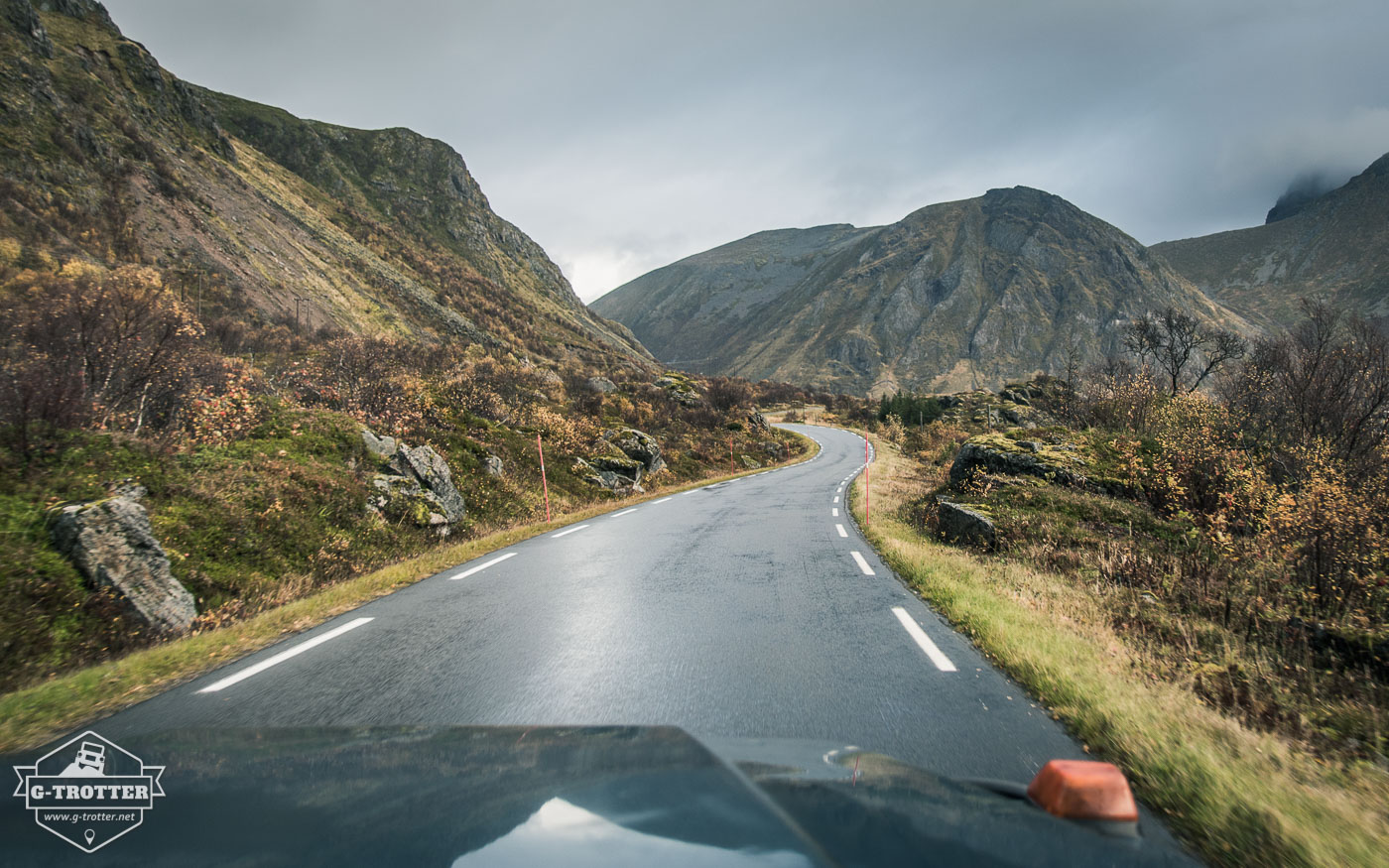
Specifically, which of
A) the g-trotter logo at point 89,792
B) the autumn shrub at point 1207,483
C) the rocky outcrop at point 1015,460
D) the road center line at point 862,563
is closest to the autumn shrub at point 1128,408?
the autumn shrub at point 1207,483

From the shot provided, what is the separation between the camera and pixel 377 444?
472 inches

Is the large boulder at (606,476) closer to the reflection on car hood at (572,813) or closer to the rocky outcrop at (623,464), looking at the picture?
the rocky outcrop at (623,464)

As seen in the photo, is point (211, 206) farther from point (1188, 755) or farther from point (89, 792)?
point (1188, 755)

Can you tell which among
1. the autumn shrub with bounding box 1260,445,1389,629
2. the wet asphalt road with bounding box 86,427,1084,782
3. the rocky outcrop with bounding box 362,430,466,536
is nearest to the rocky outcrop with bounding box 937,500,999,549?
the wet asphalt road with bounding box 86,427,1084,782

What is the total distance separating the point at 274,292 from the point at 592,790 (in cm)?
4159

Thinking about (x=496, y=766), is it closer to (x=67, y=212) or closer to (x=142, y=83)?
(x=67, y=212)

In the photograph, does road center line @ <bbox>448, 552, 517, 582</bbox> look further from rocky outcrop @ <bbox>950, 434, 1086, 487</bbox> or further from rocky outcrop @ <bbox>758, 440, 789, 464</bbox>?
rocky outcrop @ <bbox>758, 440, 789, 464</bbox>

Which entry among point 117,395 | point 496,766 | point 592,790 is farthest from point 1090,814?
point 117,395

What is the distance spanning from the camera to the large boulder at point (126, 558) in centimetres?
568

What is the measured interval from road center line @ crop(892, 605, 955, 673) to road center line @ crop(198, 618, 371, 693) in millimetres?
5121

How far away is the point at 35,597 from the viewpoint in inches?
A: 203

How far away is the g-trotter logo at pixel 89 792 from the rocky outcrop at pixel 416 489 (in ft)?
28.9

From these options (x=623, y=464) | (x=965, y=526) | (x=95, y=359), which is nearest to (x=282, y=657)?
(x=95, y=359)

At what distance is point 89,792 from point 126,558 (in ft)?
18.1
